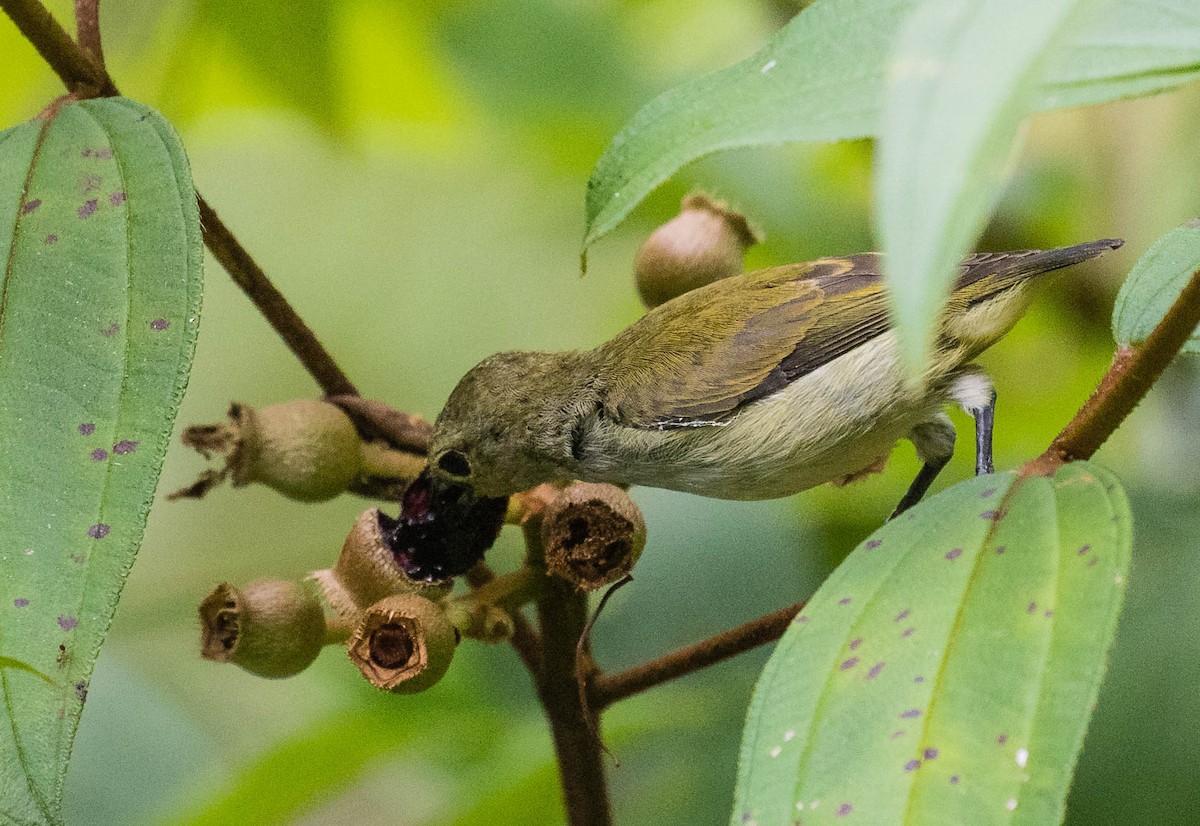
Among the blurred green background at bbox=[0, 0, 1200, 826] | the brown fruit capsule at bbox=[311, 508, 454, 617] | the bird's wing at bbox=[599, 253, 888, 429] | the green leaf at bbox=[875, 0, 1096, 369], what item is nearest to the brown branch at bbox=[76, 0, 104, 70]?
the brown fruit capsule at bbox=[311, 508, 454, 617]

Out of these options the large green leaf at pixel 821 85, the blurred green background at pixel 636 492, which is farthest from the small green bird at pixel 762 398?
the large green leaf at pixel 821 85

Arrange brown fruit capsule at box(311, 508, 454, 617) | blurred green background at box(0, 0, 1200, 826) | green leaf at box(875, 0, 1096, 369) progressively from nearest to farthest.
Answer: green leaf at box(875, 0, 1096, 369)
brown fruit capsule at box(311, 508, 454, 617)
blurred green background at box(0, 0, 1200, 826)

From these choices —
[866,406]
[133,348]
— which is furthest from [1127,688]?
[133,348]

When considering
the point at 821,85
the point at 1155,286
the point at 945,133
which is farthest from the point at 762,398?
the point at 945,133

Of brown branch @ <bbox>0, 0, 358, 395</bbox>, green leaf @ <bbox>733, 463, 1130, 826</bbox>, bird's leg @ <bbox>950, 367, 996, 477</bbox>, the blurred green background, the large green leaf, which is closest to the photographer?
green leaf @ <bbox>733, 463, 1130, 826</bbox>

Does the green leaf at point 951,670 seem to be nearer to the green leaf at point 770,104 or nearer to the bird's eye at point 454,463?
the green leaf at point 770,104

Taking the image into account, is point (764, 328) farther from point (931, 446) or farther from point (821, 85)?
point (821, 85)

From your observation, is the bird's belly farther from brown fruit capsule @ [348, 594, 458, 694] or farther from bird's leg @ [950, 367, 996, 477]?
brown fruit capsule @ [348, 594, 458, 694]
